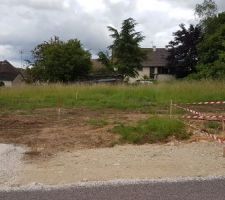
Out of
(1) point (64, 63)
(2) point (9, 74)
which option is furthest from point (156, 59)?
(1) point (64, 63)

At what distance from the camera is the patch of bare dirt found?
12.5m

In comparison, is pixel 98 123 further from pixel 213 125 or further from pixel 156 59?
pixel 156 59

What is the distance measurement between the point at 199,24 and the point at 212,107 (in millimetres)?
46664

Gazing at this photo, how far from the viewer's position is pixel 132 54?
67312mm

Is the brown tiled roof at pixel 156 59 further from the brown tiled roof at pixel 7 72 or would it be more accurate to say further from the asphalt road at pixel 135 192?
the asphalt road at pixel 135 192

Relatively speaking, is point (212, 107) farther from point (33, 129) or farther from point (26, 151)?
point (26, 151)

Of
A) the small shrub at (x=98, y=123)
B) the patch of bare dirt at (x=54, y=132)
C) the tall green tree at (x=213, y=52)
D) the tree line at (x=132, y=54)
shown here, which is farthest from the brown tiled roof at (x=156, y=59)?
the small shrub at (x=98, y=123)

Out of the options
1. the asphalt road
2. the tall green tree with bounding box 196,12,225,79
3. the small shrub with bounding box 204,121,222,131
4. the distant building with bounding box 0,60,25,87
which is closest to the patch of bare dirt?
the small shrub with bounding box 204,121,222,131

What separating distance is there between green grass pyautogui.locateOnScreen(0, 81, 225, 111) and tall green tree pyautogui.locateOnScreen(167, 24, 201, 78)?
40671 mm

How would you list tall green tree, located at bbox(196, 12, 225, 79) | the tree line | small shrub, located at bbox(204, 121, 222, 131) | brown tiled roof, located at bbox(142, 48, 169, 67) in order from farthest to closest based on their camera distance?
brown tiled roof, located at bbox(142, 48, 169, 67) → the tree line → tall green tree, located at bbox(196, 12, 225, 79) → small shrub, located at bbox(204, 121, 222, 131)

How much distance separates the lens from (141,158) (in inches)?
408

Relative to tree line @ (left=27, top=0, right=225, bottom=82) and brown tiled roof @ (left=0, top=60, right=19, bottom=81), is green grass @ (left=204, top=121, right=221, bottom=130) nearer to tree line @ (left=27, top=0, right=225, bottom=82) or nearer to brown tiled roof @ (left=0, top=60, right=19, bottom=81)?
tree line @ (left=27, top=0, right=225, bottom=82)

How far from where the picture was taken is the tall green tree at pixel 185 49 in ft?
236

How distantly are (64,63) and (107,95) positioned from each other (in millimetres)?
29311
